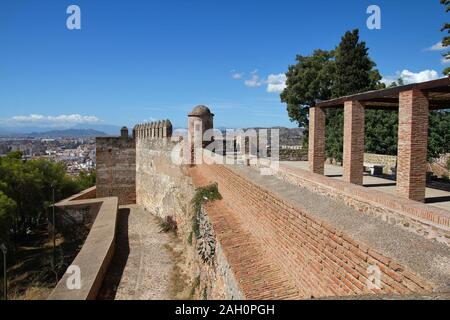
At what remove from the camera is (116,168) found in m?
19.0

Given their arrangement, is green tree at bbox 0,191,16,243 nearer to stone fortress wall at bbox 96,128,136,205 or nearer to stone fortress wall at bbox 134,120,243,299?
stone fortress wall at bbox 134,120,243,299

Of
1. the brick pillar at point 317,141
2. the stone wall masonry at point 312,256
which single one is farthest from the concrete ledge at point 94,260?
the brick pillar at point 317,141

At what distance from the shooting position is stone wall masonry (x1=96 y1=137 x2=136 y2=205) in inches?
739

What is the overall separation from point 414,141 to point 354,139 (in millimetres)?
2180

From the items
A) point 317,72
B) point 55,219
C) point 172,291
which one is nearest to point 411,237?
point 172,291

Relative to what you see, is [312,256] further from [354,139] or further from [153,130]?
[153,130]

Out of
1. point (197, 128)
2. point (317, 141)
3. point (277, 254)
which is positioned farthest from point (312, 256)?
point (197, 128)

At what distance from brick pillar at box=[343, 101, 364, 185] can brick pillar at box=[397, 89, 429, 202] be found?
196 cm

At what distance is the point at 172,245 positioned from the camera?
12.0 m

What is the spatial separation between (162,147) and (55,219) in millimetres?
5744

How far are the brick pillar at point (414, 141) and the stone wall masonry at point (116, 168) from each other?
1545cm

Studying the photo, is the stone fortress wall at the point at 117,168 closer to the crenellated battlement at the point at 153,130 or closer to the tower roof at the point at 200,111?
the crenellated battlement at the point at 153,130

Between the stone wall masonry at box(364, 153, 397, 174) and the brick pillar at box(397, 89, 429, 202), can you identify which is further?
the stone wall masonry at box(364, 153, 397, 174)

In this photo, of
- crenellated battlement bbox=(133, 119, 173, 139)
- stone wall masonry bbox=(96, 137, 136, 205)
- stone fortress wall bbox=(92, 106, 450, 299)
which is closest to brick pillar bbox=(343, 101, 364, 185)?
stone fortress wall bbox=(92, 106, 450, 299)
